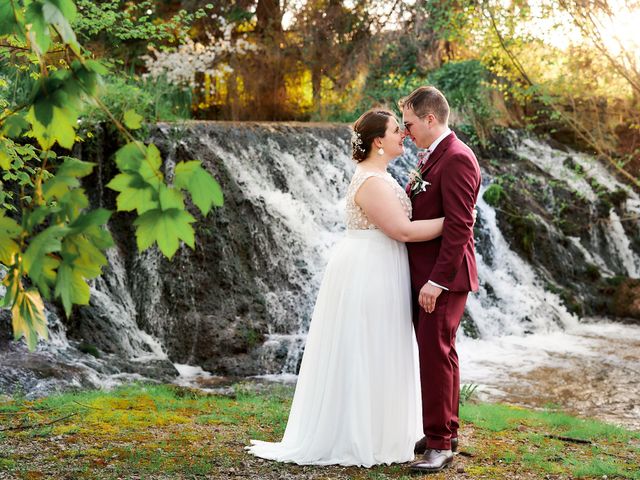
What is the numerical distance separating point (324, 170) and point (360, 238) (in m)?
7.90

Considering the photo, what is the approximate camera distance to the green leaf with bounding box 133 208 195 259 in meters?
2.22

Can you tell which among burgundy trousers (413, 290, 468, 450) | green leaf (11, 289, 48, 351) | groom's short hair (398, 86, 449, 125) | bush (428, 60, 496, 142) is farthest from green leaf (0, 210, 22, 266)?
bush (428, 60, 496, 142)

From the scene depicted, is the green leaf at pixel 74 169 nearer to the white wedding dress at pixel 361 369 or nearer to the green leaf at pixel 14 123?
the green leaf at pixel 14 123

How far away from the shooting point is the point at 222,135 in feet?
39.0

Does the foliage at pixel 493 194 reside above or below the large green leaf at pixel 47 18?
below

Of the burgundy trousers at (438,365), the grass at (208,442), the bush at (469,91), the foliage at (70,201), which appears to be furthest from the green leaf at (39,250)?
the bush at (469,91)

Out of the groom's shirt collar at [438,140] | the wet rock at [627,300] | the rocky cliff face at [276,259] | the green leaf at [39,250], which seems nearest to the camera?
the green leaf at [39,250]

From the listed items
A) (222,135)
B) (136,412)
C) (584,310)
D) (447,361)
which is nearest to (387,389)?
(447,361)

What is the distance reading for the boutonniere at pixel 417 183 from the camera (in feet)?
14.9

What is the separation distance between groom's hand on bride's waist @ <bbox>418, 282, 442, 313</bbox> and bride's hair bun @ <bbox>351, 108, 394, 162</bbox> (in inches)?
35.2

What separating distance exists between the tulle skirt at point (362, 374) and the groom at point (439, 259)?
13cm

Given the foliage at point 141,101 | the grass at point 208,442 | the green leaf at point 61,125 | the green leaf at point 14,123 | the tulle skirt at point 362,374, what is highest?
the foliage at point 141,101

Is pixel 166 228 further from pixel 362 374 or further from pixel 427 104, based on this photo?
pixel 427 104

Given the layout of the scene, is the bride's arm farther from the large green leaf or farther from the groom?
the large green leaf
